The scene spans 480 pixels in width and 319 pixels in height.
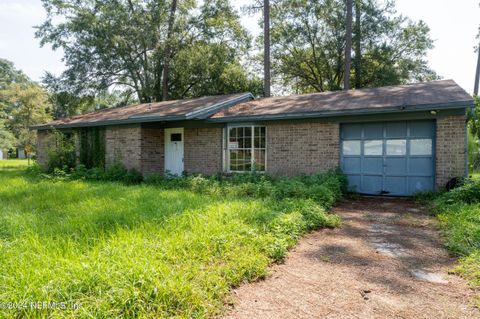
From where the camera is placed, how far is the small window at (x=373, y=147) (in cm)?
990

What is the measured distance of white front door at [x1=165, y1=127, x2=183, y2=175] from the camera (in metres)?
13.6

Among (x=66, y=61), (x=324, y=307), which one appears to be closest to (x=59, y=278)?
(x=324, y=307)

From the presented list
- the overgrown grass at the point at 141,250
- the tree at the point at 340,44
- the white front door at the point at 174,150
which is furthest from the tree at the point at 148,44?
the overgrown grass at the point at 141,250

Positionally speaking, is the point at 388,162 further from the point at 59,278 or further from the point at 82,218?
the point at 59,278

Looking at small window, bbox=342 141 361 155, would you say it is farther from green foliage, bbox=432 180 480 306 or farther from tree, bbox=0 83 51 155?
tree, bbox=0 83 51 155

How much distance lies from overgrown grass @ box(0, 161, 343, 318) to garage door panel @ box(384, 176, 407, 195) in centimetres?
348

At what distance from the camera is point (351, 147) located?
33.8ft

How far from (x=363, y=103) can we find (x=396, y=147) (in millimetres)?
1767


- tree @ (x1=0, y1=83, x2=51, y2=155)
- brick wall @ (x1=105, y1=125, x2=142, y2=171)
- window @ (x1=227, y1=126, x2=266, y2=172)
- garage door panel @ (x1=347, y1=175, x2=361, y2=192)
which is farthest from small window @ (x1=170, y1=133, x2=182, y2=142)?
tree @ (x1=0, y1=83, x2=51, y2=155)

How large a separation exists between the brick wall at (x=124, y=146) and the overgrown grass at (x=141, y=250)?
591cm

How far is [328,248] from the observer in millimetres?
4953

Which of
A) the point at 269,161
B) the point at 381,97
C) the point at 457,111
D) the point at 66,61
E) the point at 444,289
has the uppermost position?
the point at 66,61

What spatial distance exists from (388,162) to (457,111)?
2.26m

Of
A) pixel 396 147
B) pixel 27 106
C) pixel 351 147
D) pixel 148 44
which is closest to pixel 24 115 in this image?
pixel 27 106
